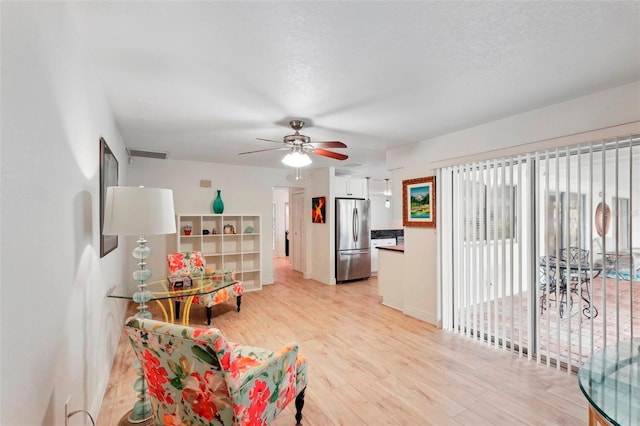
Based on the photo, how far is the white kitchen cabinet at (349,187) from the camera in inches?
248

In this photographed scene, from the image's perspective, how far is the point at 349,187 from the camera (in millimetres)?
6469

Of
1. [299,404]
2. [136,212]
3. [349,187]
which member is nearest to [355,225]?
[349,187]

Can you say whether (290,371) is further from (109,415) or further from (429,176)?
(429,176)

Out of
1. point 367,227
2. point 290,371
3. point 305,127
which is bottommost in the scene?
point 290,371

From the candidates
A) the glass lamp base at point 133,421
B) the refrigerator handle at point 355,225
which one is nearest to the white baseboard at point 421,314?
the refrigerator handle at point 355,225

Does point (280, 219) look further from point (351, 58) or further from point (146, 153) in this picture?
point (351, 58)

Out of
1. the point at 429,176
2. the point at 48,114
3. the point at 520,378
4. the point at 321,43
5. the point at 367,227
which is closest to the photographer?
the point at 48,114

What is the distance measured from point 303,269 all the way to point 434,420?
5.05m

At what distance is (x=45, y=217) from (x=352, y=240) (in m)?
5.54

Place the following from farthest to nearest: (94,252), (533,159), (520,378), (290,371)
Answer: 1. (533,159)
2. (520,378)
3. (94,252)
4. (290,371)

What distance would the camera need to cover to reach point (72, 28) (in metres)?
1.58

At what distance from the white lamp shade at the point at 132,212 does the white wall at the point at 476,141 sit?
3.15 metres

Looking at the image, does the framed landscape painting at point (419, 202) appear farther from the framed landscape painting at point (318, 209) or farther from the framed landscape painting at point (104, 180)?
the framed landscape painting at point (104, 180)

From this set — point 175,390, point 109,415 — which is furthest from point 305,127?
point 109,415
